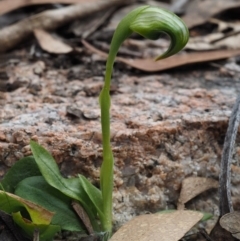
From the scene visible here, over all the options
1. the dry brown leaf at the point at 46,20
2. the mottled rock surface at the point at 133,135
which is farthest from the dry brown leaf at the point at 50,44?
the mottled rock surface at the point at 133,135

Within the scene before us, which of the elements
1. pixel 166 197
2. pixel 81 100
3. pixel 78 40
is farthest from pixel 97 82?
pixel 166 197

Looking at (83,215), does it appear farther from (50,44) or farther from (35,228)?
(50,44)

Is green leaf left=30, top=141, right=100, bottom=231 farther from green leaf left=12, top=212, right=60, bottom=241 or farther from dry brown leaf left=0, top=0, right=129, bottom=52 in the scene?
dry brown leaf left=0, top=0, right=129, bottom=52

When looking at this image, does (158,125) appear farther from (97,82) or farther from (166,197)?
(97,82)

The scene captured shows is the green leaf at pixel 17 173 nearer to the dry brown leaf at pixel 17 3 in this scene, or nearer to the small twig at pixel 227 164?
the small twig at pixel 227 164

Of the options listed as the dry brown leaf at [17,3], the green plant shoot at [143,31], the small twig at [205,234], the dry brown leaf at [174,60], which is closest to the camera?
the green plant shoot at [143,31]

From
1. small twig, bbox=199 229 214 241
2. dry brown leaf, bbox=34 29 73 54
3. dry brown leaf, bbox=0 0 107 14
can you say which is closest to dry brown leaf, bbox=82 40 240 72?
dry brown leaf, bbox=34 29 73 54
